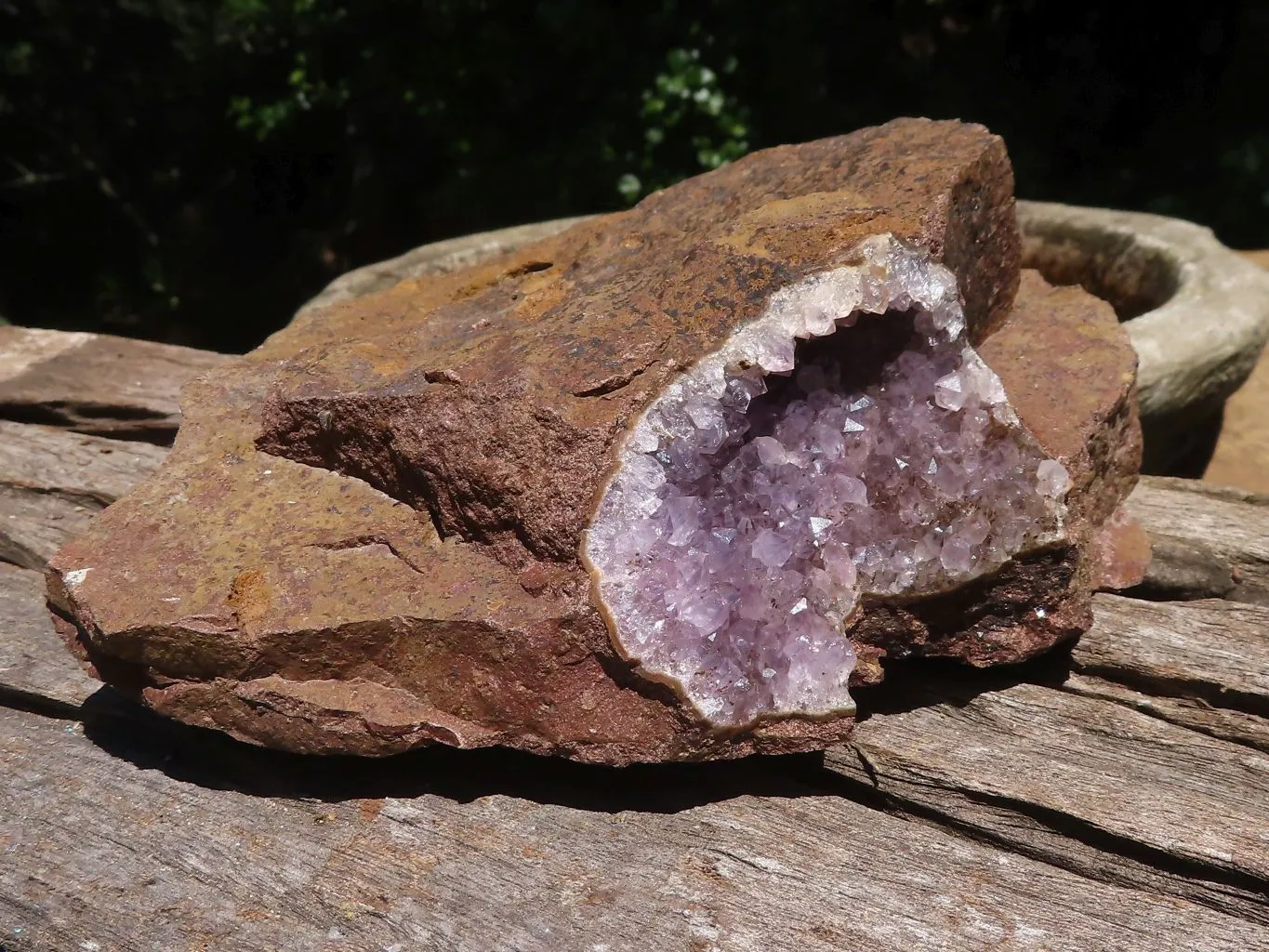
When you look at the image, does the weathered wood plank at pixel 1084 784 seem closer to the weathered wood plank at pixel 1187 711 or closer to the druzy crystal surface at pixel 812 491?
the weathered wood plank at pixel 1187 711

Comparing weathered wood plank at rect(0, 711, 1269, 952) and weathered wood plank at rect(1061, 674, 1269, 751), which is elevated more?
weathered wood plank at rect(1061, 674, 1269, 751)

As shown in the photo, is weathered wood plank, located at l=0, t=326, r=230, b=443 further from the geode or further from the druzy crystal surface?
the druzy crystal surface

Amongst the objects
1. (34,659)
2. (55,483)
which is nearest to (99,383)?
(55,483)

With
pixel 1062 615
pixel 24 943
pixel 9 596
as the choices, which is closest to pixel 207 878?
pixel 24 943

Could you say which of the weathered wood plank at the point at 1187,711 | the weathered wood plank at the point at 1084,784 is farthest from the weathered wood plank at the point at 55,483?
the weathered wood plank at the point at 1187,711

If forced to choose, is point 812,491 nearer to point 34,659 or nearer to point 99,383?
point 34,659

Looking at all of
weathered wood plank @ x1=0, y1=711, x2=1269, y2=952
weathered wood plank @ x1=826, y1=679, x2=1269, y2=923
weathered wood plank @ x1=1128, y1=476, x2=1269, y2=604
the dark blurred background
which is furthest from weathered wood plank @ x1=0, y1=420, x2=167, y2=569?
the dark blurred background

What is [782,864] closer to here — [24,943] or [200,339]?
[24,943]

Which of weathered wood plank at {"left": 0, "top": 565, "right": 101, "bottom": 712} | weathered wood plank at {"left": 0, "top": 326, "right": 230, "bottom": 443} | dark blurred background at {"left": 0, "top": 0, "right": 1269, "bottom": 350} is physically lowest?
weathered wood plank at {"left": 0, "top": 565, "right": 101, "bottom": 712}
